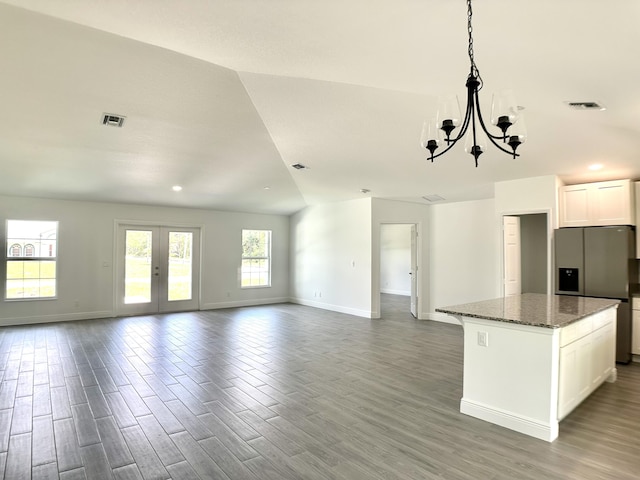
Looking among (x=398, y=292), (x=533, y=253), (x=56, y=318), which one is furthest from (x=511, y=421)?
(x=398, y=292)

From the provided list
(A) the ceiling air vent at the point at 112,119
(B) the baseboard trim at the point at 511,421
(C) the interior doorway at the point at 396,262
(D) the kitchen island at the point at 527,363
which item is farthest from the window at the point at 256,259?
(B) the baseboard trim at the point at 511,421

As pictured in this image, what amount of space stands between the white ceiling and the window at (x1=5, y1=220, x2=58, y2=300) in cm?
73

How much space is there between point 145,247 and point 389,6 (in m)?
7.57

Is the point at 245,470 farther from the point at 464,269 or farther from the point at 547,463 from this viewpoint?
the point at 464,269

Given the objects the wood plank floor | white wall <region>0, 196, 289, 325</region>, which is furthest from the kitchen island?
white wall <region>0, 196, 289, 325</region>

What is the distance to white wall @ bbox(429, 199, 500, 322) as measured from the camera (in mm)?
→ 6918

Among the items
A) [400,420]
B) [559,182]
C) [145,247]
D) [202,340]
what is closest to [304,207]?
[145,247]

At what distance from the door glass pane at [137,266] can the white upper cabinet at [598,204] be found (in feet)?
25.8

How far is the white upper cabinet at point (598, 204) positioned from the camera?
194 inches

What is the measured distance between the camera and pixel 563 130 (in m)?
4.05

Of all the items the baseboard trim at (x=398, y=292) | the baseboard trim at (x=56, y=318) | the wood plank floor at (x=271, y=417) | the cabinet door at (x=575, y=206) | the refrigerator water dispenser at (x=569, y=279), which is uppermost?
the cabinet door at (x=575, y=206)

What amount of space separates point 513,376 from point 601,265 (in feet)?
9.75

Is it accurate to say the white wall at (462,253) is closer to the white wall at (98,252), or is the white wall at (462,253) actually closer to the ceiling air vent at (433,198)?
the ceiling air vent at (433,198)

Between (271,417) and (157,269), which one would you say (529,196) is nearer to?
(271,417)
